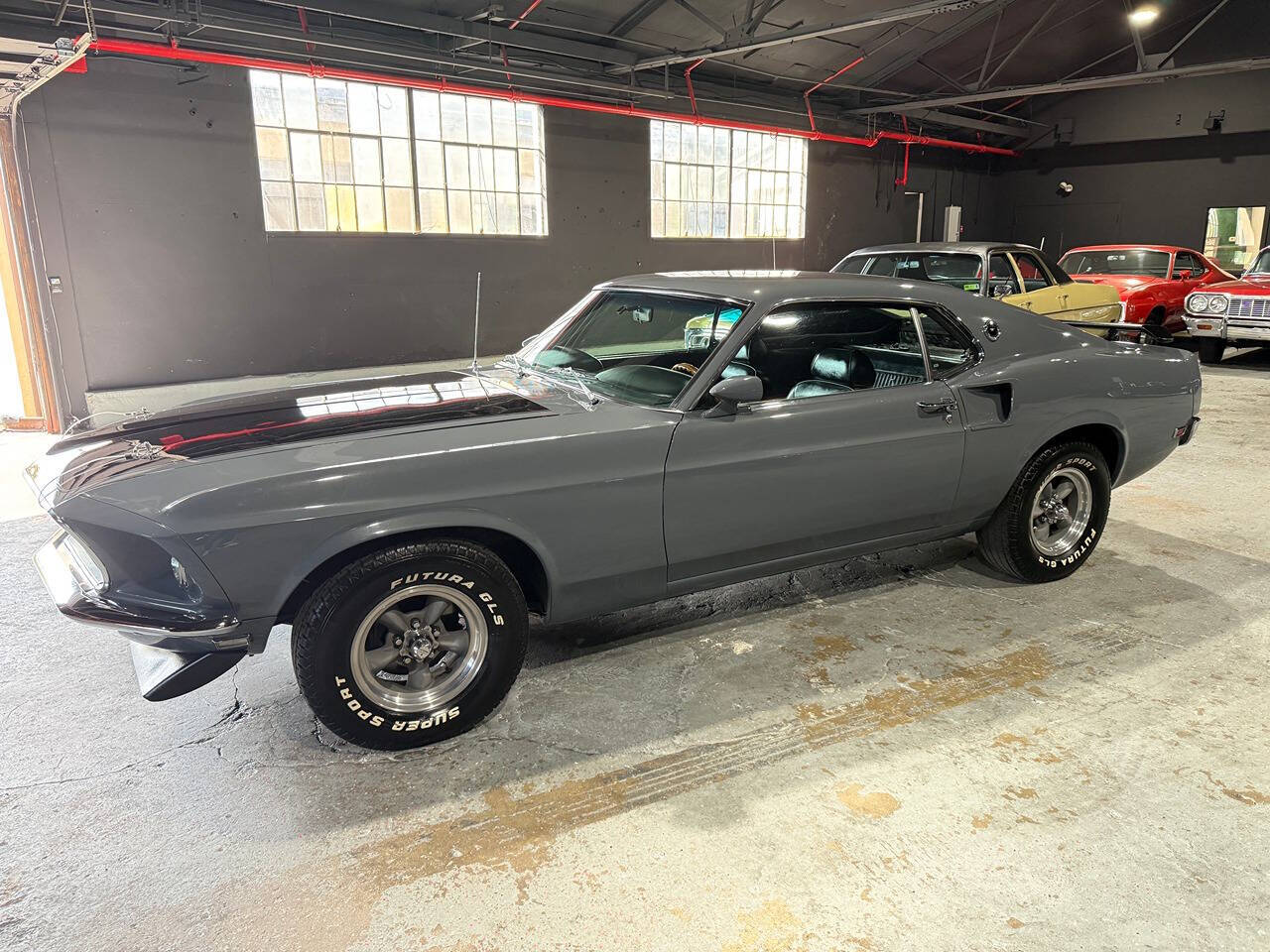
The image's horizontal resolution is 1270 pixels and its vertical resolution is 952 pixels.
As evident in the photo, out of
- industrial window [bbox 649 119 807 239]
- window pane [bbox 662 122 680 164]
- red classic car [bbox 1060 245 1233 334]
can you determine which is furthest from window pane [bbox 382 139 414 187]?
red classic car [bbox 1060 245 1233 334]

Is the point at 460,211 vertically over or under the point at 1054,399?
over

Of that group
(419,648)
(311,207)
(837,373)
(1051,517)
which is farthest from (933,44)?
(419,648)

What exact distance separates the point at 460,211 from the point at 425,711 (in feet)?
30.7

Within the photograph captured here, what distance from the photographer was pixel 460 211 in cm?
1091

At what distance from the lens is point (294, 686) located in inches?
125

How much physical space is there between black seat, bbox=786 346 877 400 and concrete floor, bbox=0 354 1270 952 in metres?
1.03

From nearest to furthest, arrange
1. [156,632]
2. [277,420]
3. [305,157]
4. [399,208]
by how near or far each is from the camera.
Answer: [156,632] < [277,420] < [305,157] < [399,208]

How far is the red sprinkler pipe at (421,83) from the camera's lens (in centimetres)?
716

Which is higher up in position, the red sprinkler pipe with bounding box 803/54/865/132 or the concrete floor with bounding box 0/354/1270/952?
the red sprinkler pipe with bounding box 803/54/865/132

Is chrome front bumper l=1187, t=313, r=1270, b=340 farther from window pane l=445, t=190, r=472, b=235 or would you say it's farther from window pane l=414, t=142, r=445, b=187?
window pane l=414, t=142, r=445, b=187

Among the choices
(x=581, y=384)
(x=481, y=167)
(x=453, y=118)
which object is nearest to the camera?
(x=581, y=384)

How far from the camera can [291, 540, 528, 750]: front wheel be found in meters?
2.50

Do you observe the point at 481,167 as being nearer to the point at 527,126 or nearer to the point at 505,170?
the point at 505,170

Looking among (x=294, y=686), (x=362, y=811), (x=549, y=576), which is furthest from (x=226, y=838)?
(x=549, y=576)
